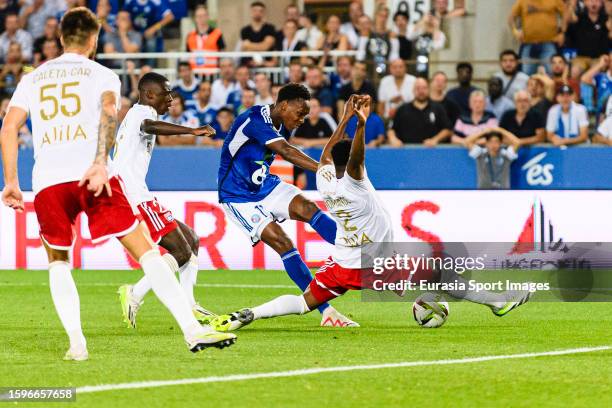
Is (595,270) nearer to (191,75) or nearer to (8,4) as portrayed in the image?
(191,75)

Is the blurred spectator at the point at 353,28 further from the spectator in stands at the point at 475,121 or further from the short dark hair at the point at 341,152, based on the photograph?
the short dark hair at the point at 341,152

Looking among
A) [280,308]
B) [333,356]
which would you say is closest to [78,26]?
[333,356]

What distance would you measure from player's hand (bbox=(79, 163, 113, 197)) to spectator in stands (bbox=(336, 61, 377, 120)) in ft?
39.3

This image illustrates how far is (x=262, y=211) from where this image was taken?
11695 millimetres

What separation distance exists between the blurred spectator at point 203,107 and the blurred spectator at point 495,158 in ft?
14.0

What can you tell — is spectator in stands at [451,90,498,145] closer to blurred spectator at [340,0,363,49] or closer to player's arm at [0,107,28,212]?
blurred spectator at [340,0,363,49]

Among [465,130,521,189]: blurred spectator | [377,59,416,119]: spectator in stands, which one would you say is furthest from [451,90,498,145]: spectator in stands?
[377,59,416,119]: spectator in stands

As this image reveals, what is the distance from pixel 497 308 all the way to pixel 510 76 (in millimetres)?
9268

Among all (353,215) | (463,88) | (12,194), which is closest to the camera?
(12,194)

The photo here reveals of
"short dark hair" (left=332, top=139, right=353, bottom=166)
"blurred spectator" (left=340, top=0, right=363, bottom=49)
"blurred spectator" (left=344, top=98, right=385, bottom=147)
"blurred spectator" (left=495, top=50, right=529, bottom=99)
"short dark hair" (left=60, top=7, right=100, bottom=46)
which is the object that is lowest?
"blurred spectator" (left=344, top=98, right=385, bottom=147)

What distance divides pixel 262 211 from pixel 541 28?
9.81m

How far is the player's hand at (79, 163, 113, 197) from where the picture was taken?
7723 mm

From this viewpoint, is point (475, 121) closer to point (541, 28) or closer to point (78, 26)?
point (541, 28)

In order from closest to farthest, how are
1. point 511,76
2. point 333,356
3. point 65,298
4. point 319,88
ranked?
point 65,298
point 333,356
point 511,76
point 319,88
